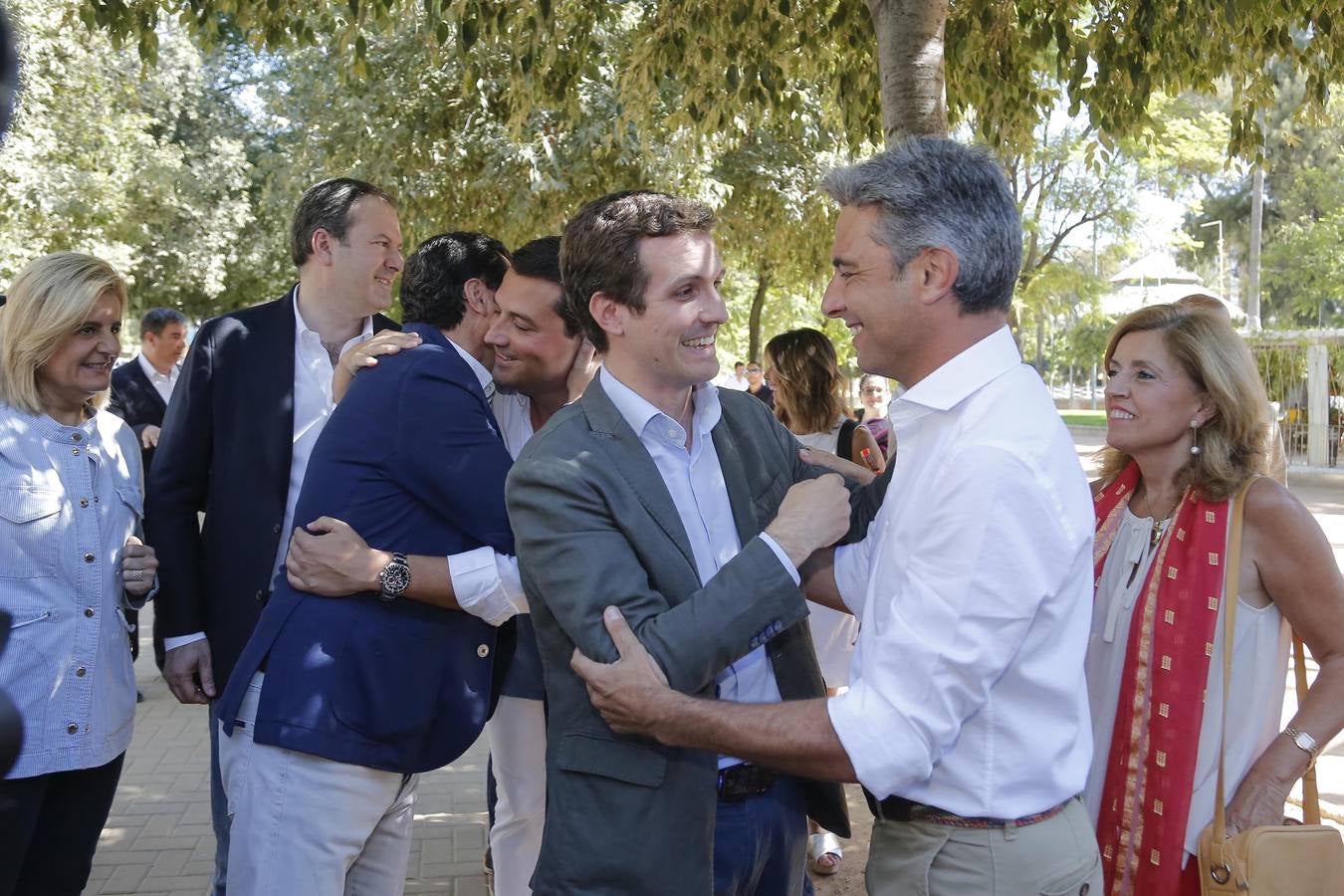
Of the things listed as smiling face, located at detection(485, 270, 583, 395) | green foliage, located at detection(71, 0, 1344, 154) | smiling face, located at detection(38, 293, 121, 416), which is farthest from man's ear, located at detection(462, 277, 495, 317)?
green foliage, located at detection(71, 0, 1344, 154)

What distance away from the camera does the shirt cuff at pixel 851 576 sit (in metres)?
2.47

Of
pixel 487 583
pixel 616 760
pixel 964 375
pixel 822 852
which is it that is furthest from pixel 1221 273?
pixel 616 760

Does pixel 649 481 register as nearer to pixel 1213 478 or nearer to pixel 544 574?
pixel 544 574

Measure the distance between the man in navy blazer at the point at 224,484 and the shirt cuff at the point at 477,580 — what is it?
995 mm

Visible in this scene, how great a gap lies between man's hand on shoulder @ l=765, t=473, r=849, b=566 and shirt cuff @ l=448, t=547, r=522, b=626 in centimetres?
85

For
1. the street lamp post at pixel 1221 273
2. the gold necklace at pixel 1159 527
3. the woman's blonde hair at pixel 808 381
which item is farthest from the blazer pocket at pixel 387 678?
the street lamp post at pixel 1221 273

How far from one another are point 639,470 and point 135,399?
6430mm

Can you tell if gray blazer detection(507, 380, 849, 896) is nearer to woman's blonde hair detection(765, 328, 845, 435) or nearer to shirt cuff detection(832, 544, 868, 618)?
shirt cuff detection(832, 544, 868, 618)

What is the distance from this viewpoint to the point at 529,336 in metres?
3.46

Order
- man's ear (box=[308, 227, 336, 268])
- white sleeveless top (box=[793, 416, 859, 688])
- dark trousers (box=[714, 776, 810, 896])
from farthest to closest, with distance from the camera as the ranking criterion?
1. white sleeveless top (box=[793, 416, 859, 688])
2. man's ear (box=[308, 227, 336, 268])
3. dark trousers (box=[714, 776, 810, 896])

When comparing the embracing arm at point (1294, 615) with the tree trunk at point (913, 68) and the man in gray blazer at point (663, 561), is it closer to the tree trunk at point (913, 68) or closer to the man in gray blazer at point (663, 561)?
the man in gray blazer at point (663, 561)

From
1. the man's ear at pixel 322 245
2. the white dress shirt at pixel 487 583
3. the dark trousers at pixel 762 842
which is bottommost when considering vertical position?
the dark trousers at pixel 762 842

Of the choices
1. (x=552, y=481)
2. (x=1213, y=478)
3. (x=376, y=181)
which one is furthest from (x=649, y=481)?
(x=376, y=181)

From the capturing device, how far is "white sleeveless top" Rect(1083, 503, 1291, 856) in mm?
2725
